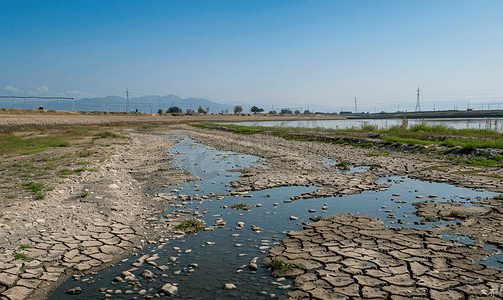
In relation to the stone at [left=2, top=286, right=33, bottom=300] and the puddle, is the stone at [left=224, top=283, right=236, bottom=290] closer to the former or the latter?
the stone at [left=2, top=286, right=33, bottom=300]

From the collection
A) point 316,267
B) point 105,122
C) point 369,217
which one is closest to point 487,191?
point 369,217

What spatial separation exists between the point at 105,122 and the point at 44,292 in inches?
2458

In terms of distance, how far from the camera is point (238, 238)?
20.7 feet

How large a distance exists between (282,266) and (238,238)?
157 cm

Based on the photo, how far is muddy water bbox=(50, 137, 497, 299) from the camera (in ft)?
14.7

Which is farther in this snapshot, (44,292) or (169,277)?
(169,277)

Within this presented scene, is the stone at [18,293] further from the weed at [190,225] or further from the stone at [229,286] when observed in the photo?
the weed at [190,225]

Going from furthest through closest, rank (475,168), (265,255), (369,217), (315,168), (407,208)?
(315,168) < (475,168) < (407,208) < (369,217) < (265,255)

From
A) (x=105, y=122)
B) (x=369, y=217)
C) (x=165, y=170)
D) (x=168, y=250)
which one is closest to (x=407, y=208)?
(x=369, y=217)

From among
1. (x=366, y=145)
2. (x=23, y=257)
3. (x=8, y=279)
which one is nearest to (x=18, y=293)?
(x=8, y=279)

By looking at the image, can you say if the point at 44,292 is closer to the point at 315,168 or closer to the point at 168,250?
the point at 168,250

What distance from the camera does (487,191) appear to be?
9688 millimetres

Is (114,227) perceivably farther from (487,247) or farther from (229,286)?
(487,247)

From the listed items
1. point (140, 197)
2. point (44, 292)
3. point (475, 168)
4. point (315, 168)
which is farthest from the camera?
point (315, 168)
